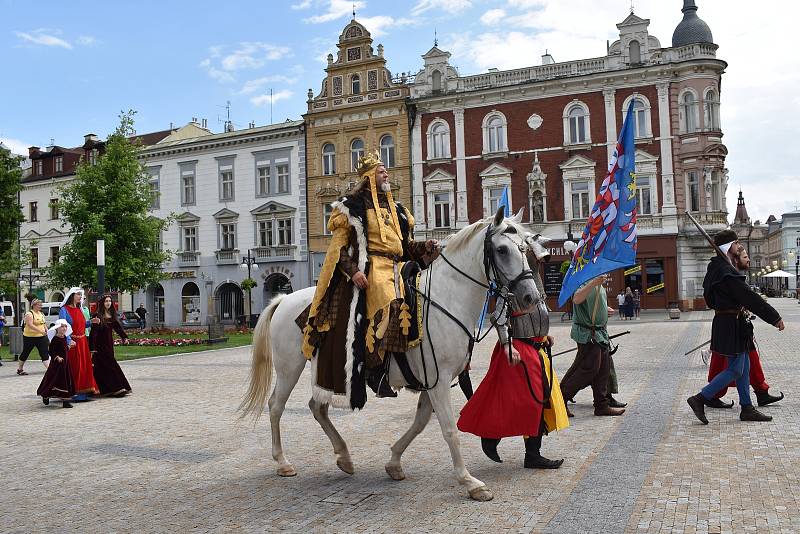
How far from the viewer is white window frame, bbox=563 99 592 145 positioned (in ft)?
122

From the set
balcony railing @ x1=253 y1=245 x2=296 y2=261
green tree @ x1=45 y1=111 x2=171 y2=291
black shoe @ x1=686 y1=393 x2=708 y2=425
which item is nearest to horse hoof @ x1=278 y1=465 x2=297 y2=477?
black shoe @ x1=686 y1=393 x2=708 y2=425

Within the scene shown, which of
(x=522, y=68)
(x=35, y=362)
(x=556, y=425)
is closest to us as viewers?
(x=556, y=425)

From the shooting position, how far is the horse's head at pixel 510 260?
17.3 ft

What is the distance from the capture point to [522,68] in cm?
3831

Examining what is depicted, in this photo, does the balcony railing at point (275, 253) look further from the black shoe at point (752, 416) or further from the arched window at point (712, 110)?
the black shoe at point (752, 416)

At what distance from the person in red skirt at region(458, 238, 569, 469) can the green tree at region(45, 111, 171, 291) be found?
28074 millimetres

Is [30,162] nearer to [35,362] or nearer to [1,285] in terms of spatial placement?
[1,285]

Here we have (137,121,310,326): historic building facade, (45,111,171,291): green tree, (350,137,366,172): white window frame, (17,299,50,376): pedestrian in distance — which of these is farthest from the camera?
(137,121,310,326): historic building facade

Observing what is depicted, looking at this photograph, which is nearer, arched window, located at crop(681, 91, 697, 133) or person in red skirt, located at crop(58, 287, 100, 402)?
person in red skirt, located at crop(58, 287, 100, 402)

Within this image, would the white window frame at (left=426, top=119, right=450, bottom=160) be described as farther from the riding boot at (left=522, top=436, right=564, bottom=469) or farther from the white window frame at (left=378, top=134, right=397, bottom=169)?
the riding boot at (left=522, top=436, right=564, bottom=469)

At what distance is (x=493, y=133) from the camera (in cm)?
3912

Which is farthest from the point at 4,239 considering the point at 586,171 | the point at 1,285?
the point at 586,171

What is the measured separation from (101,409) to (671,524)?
9109mm

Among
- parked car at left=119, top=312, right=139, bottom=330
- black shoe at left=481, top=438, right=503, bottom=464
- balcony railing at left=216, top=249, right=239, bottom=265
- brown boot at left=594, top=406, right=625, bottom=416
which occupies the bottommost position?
parked car at left=119, top=312, right=139, bottom=330
